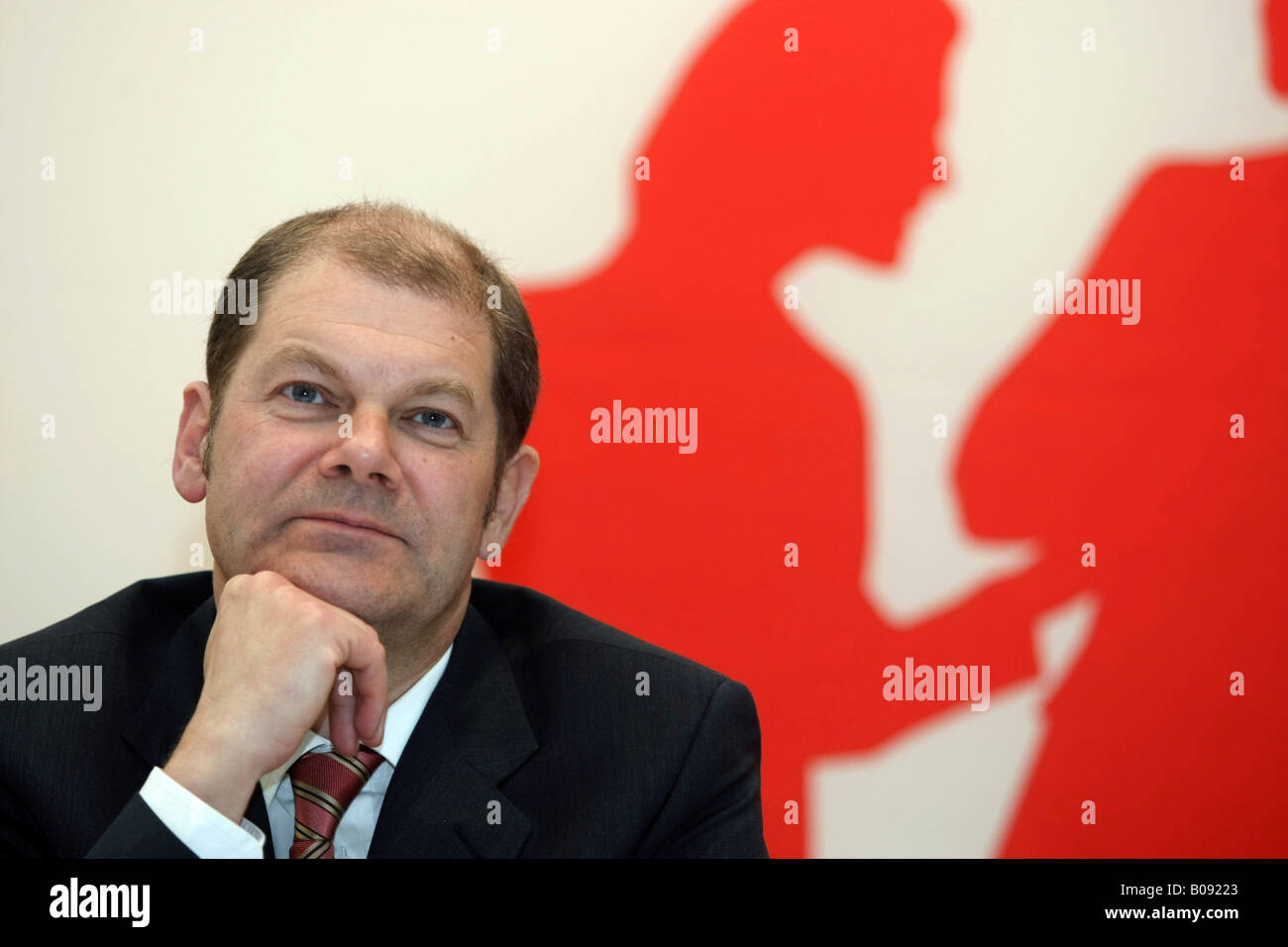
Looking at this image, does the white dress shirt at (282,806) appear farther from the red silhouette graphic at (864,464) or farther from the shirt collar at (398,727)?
the red silhouette graphic at (864,464)

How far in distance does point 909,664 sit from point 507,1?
1796mm

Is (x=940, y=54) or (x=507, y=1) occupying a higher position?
(x=507, y=1)

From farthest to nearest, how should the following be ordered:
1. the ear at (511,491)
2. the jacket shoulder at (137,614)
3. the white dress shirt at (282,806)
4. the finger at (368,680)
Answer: the ear at (511,491)
the jacket shoulder at (137,614)
the finger at (368,680)
the white dress shirt at (282,806)

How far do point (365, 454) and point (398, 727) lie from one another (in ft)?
1.50

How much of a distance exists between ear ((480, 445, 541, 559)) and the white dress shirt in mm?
217

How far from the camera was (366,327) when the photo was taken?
5.56 feet

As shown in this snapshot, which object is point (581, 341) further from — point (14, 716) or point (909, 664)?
point (14, 716)

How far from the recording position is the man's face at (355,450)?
1606 millimetres

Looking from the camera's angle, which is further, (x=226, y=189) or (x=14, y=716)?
(x=226, y=189)

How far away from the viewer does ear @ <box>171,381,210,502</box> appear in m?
1.82

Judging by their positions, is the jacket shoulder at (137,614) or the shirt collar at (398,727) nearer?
the shirt collar at (398,727)

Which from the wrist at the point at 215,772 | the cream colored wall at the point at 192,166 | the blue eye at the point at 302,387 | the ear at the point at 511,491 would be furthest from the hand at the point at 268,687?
the cream colored wall at the point at 192,166
